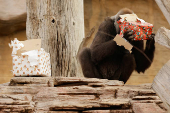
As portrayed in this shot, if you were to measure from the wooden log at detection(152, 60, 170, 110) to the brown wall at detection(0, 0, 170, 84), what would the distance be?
14.5ft

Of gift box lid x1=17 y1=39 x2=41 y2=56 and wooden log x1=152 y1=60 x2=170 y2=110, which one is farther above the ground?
gift box lid x1=17 y1=39 x2=41 y2=56

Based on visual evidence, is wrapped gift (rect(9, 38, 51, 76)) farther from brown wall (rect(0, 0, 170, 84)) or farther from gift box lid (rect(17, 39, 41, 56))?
brown wall (rect(0, 0, 170, 84))

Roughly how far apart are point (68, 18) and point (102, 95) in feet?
5.01

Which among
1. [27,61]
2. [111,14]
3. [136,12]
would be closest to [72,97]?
[27,61]

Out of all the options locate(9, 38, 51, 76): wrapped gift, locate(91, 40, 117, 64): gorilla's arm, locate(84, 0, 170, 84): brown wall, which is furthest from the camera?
locate(84, 0, 170, 84): brown wall

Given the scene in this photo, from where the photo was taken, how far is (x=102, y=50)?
2824 mm

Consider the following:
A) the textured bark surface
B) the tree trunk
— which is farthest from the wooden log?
the tree trunk

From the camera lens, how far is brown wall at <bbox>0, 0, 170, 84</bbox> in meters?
6.14

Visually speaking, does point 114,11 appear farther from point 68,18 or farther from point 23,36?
point 68,18

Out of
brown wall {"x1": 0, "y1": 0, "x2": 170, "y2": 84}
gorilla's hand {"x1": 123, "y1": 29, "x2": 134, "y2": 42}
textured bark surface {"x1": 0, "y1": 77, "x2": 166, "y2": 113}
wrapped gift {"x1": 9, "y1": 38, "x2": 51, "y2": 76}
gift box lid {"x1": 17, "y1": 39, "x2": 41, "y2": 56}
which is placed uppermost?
Result: brown wall {"x1": 0, "y1": 0, "x2": 170, "y2": 84}

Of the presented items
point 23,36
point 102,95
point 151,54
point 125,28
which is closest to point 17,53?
point 102,95

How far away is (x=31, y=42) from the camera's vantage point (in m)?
2.38

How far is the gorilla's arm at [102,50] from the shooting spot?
2768 millimetres

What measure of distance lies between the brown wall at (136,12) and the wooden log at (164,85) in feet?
14.5
